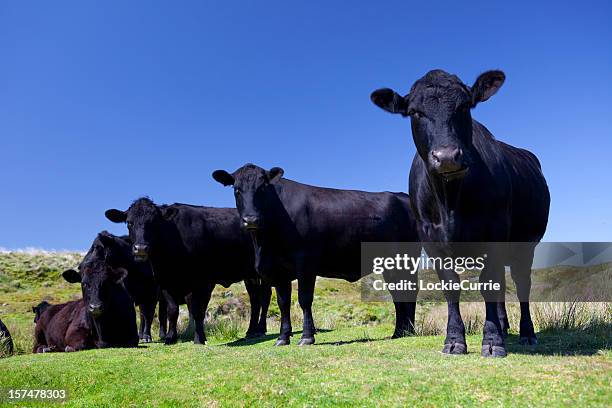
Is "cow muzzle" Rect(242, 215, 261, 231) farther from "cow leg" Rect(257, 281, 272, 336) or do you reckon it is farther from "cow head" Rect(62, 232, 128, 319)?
"cow leg" Rect(257, 281, 272, 336)

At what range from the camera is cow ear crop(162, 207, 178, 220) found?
14.7m

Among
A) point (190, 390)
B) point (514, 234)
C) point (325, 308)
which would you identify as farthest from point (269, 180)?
point (325, 308)

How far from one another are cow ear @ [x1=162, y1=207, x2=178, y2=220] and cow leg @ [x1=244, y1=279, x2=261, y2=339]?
9.99 ft

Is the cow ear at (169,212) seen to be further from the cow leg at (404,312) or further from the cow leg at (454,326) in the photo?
the cow leg at (454,326)

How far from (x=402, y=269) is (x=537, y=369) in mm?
7195

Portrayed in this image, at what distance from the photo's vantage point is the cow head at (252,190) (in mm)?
10719

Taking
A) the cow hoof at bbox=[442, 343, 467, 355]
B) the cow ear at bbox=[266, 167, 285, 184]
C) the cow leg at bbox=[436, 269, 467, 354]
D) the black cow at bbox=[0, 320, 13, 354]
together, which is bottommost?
the black cow at bbox=[0, 320, 13, 354]

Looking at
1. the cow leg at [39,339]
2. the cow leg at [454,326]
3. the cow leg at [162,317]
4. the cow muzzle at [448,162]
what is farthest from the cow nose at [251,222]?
the cow leg at [39,339]

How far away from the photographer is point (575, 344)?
812cm

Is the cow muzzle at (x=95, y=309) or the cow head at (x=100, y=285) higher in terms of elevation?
the cow head at (x=100, y=285)

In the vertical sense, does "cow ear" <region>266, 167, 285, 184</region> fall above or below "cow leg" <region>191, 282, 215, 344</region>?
above

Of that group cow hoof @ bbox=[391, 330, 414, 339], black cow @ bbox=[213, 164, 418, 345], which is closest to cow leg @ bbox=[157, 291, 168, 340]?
black cow @ bbox=[213, 164, 418, 345]

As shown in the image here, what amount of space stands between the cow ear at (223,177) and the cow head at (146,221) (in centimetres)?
278

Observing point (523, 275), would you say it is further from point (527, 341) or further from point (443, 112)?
point (443, 112)
